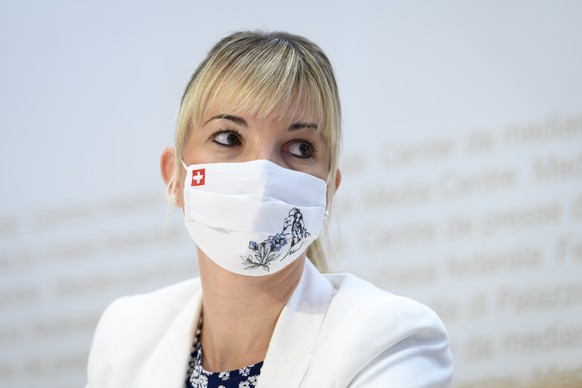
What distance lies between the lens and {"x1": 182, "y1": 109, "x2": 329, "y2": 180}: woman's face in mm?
1731

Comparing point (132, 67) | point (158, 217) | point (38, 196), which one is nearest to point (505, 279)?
point (158, 217)

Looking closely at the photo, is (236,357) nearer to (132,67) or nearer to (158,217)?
(158,217)

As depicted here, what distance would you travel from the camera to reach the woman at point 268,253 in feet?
5.44

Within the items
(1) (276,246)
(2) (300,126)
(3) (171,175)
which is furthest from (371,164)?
(1) (276,246)

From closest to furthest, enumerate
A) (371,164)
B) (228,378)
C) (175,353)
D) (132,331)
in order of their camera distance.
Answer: (228,378) → (175,353) → (132,331) → (371,164)

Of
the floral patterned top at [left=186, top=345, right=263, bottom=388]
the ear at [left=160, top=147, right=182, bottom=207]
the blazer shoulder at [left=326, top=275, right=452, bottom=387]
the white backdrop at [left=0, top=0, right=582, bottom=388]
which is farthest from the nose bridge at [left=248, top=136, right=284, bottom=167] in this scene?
the white backdrop at [left=0, top=0, right=582, bottom=388]

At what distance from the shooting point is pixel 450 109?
10.7 feet

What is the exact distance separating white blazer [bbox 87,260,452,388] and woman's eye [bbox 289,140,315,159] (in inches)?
12.9

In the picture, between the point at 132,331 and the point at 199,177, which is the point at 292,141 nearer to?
the point at 199,177

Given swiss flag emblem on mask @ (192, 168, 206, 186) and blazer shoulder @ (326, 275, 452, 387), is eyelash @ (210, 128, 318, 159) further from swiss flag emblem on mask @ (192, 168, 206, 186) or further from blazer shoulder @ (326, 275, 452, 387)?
blazer shoulder @ (326, 275, 452, 387)

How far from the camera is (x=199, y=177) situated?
1.75 metres

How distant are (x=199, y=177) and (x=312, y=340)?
0.47 meters

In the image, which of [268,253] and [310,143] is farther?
[310,143]

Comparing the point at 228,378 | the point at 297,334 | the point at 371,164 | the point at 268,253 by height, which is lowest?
the point at 228,378
